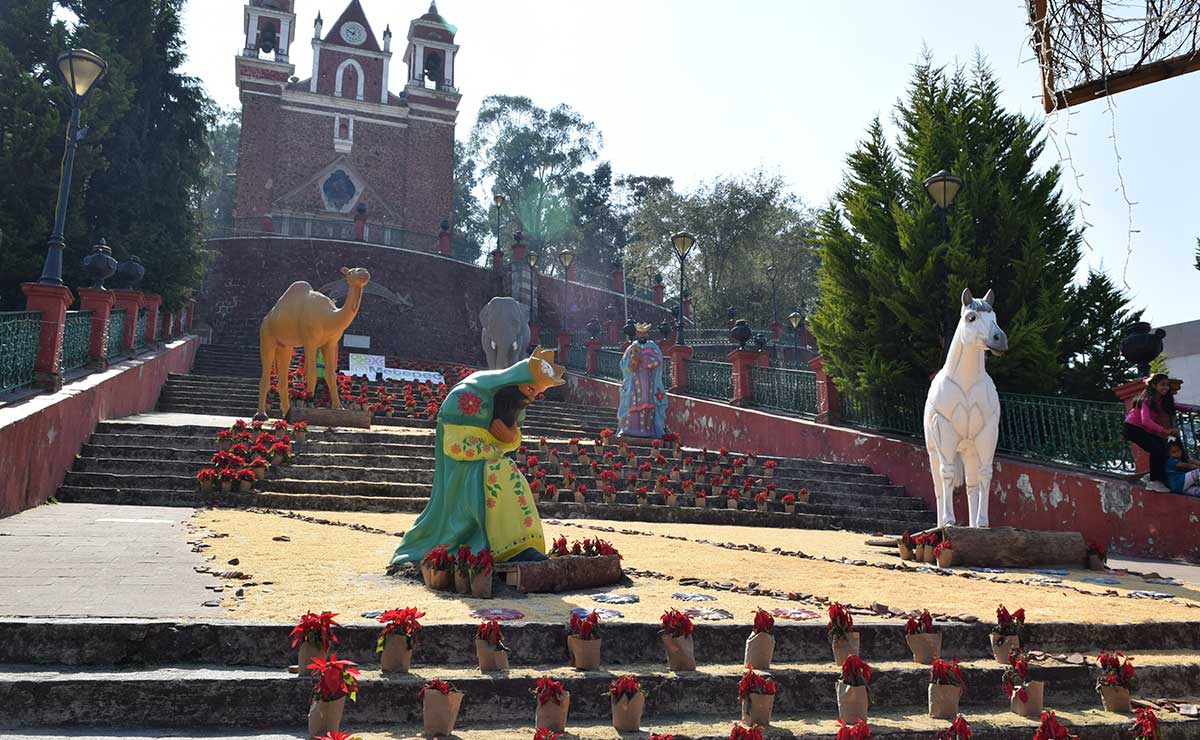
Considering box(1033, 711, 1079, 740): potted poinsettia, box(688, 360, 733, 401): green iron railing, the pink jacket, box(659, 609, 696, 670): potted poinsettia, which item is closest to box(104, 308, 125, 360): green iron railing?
box(688, 360, 733, 401): green iron railing

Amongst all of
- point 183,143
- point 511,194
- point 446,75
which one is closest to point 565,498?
point 183,143

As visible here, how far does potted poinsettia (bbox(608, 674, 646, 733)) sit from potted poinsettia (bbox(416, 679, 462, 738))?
27.3 inches

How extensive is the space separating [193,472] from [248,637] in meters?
7.22

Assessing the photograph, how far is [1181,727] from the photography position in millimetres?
4160

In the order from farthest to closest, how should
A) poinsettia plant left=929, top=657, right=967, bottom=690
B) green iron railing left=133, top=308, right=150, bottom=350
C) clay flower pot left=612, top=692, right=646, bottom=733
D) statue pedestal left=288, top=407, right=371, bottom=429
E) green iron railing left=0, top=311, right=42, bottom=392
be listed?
green iron railing left=133, top=308, right=150, bottom=350 → statue pedestal left=288, top=407, right=371, bottom=429 → green iron railing left=0, top=311, right=42, bottom=392 → poinsettia plant left=929, top=657, right=967, bottom=690 → clay flower pot left=612, top=692, right=646, bottom=733

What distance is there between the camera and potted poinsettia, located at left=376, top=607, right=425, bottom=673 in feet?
12.5

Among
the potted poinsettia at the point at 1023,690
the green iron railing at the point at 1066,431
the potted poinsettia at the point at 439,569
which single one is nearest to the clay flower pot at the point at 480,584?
the potted poinsettia at the point at 439,569

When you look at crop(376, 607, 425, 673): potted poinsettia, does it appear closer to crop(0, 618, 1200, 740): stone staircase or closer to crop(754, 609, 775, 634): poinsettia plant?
crop(0, 618, 1200, 740): stone staircase

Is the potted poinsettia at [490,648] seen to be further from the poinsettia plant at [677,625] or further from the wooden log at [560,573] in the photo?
the wooden log at [560,573]

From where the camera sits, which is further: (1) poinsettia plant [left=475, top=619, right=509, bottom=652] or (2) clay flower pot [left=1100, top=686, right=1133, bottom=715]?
(2) clay flower pot [left=1100, top=686, right=1133, bottom=715]

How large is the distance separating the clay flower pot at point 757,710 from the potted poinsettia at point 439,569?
2165mm

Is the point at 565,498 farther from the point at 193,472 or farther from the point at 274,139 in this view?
the point at 274,139

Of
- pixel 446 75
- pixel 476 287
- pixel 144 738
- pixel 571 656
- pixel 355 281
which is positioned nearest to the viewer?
pixel 144 738

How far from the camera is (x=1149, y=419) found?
9.48 m
